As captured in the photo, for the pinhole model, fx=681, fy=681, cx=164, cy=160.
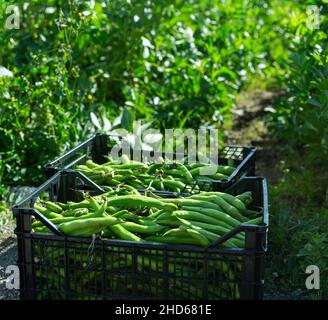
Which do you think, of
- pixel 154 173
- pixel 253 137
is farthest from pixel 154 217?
pixel 253 137

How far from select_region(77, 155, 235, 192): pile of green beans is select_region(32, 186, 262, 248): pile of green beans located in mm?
294

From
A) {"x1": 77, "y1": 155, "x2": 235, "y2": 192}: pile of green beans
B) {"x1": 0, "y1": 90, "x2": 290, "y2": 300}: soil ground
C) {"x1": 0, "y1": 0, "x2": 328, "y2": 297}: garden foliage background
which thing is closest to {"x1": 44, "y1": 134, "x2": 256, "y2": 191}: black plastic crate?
{"x1": 77, "y1": 155, "x2": 235, "y2": 192}: pile of green beans

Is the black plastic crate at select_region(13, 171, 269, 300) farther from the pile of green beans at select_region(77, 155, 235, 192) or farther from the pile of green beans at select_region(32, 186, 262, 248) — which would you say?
the pile of green beans at select_region(77, 155, 235, 192)

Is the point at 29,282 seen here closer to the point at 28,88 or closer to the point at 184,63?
the point at 28,88

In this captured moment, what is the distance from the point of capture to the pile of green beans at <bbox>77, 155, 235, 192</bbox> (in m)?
3.86

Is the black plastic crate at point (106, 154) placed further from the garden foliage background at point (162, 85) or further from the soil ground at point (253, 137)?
the soil ground at point (253, 137)

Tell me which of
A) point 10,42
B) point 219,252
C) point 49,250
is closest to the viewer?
point 219,252

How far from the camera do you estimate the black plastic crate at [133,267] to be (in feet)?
9.58

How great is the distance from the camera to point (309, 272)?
3646 mm

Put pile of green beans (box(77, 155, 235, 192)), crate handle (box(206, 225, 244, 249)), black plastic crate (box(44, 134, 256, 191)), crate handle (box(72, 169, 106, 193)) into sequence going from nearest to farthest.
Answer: crate handle (box(206, 225, 244, 249))
crate handle (box(72, 169, 106, 193))
pile of green beans (box(77, 155, 235, 192))
black plastic crate (box(44, 134, 256, 191))

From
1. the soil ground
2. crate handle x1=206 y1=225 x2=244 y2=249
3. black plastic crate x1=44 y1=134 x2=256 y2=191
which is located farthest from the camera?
the soil ground

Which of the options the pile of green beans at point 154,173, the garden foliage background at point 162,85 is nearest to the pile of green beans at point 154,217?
the pile of green beans at point 154,173

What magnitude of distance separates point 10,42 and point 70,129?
31.3 inches
